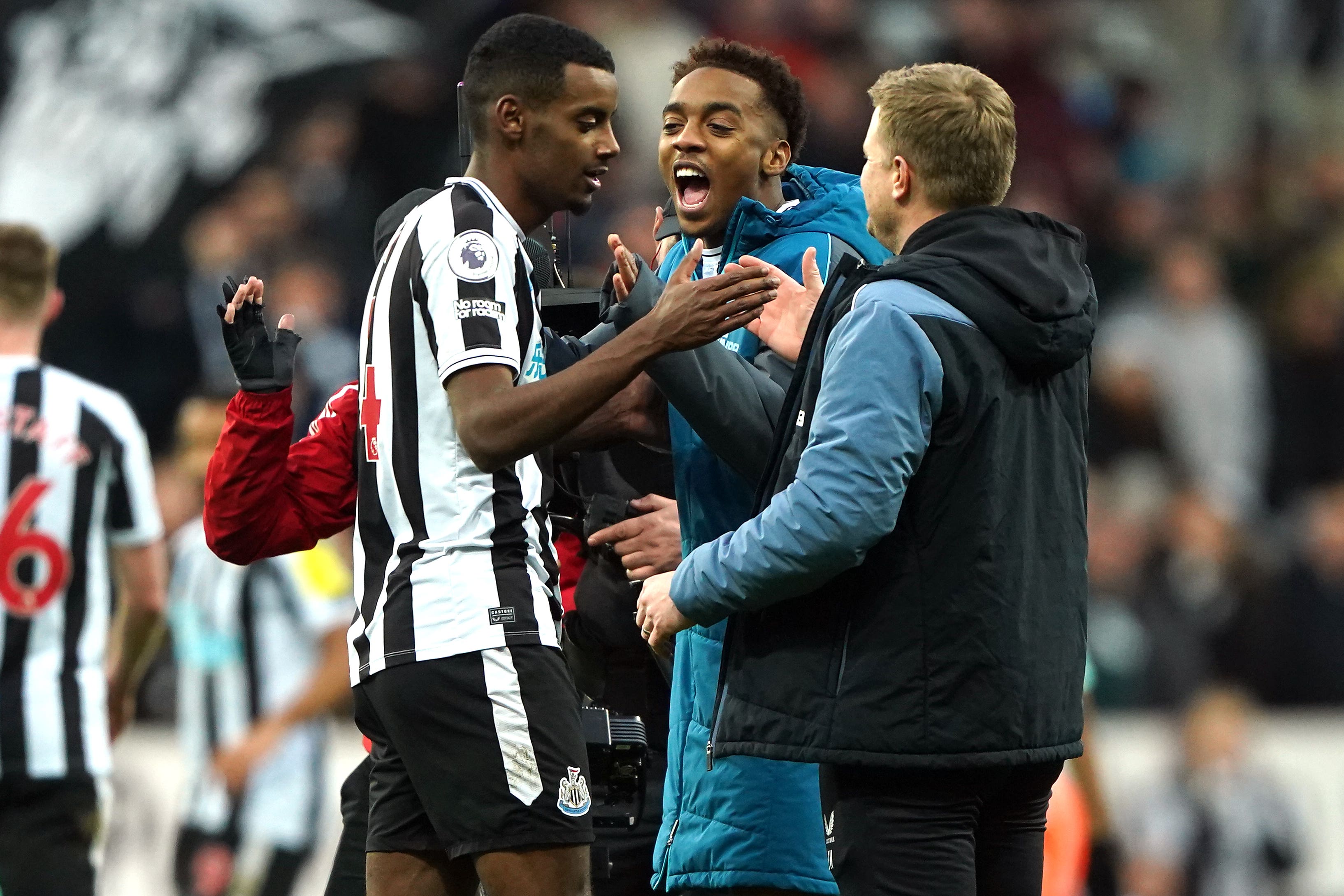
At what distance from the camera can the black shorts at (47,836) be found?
456cm

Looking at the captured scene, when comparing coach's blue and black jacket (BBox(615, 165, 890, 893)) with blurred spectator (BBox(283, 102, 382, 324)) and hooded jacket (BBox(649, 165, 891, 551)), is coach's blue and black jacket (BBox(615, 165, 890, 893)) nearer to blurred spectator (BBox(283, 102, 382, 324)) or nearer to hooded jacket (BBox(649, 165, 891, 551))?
hooded jacket (BBox(649, 165, 891, 551))

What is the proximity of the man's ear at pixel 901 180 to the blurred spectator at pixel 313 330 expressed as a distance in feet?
17.9

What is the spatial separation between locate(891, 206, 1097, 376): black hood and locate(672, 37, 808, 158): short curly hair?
1.02 meters

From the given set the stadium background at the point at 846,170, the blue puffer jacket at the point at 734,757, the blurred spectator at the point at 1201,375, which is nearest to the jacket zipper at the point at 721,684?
the blue puffer jacket at the point at 734,757

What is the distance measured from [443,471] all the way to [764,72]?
1331 mm

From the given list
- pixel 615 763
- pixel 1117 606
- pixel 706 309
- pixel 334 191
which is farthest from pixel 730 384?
pixel 334 191

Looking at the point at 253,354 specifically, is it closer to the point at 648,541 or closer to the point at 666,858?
the point at 648,541

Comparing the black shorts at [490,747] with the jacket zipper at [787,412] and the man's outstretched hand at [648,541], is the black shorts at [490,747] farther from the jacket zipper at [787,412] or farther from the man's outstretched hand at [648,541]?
the man's outstretched hand at [648,541]

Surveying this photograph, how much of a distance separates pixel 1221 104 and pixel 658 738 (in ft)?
26.6

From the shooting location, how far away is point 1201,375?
9102 mm

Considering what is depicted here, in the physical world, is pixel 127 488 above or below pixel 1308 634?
above

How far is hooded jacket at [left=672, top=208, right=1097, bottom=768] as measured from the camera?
9.07 feet

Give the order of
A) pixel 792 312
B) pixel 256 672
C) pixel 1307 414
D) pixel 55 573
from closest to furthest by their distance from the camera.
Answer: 1. pixel 792 312
2. pixel 55 573
3. pixel 256 672
4. pixel 1307 414

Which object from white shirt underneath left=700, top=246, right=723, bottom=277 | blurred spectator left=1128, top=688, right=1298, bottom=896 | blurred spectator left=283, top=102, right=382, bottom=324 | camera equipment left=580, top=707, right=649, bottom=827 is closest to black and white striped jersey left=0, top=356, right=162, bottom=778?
camera equipment left=580, top=707, right=649, bottom=827
